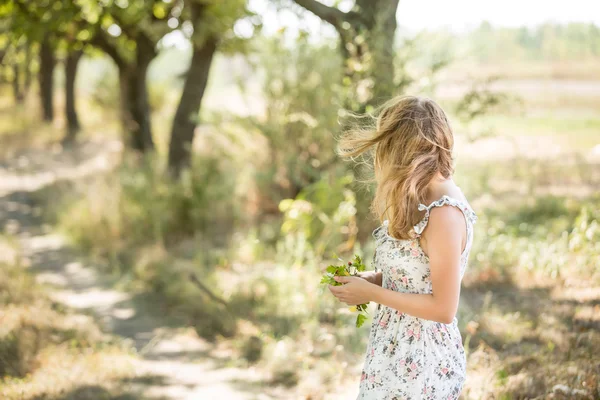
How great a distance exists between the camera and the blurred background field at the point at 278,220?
13.9 feet

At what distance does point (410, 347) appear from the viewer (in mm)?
2195

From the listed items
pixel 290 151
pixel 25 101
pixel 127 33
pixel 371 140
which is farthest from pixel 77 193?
pixel 25 101

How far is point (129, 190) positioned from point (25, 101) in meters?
19.1

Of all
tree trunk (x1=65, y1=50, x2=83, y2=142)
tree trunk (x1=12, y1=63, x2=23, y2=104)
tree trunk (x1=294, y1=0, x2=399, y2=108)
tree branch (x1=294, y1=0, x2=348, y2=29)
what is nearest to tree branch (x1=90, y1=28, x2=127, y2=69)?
tree branch (x1=294, y1=0, x2=348, y2=29)

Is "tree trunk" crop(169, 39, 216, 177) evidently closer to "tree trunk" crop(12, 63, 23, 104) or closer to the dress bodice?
the dress bodice

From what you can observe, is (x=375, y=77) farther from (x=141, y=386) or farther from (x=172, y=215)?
(x=172, y=215)

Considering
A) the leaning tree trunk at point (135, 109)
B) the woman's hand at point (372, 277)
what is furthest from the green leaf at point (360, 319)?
the leaning tree trunk at point (135, 109)

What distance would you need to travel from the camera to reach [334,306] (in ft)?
16.5

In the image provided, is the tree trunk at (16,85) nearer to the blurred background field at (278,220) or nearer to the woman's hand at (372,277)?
the blurred background field at (278,220)

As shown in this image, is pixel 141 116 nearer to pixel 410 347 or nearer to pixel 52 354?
pixel 52 354

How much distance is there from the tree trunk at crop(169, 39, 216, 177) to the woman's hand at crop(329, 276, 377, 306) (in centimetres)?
668

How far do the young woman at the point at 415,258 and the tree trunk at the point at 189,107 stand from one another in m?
6.71

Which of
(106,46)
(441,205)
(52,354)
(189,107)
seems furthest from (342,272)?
(106,46)

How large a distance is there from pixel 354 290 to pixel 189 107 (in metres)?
7.23
